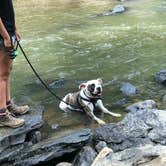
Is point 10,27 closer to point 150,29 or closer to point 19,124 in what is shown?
point 19,124

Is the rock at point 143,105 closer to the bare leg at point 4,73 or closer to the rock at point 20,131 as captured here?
the rock at point 20,131

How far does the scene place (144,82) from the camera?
33.7 feet

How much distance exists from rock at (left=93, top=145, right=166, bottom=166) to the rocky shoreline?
1.18 feet

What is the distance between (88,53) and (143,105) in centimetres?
510

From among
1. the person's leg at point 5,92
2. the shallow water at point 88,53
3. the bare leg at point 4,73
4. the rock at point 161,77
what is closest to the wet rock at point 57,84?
the shallow water at point 88,53

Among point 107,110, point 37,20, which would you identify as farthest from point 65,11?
point 107,110

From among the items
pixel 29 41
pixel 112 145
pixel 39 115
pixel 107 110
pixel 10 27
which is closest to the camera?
pixel 10 27

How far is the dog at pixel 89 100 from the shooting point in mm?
8148

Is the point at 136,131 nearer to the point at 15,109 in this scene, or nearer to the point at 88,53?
the point at 15,109

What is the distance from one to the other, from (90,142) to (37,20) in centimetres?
1275

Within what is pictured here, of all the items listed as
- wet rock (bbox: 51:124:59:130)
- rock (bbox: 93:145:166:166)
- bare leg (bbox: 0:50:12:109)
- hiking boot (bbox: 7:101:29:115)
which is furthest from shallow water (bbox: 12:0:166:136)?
rock (bbox: 93:145:166:166)

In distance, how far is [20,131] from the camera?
22.5 ft

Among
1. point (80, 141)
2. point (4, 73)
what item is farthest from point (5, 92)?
point (80, 141)

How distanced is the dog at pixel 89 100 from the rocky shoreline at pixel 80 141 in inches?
37.3
